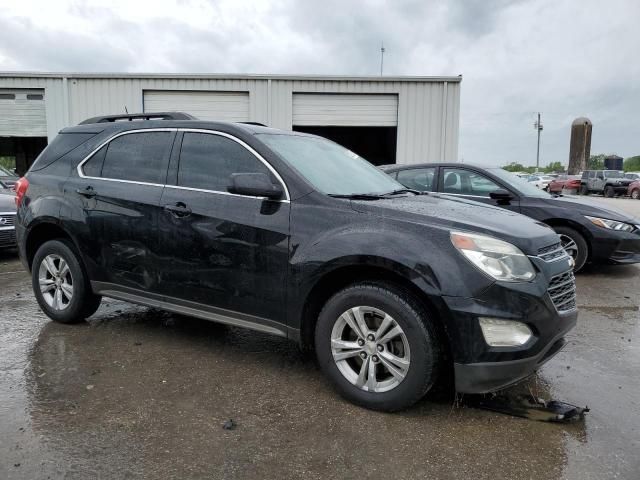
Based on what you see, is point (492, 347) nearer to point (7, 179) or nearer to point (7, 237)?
point (7, 237)

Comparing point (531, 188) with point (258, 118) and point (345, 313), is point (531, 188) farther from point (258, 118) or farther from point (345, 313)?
point (258, 118)

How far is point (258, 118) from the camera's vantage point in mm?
15719

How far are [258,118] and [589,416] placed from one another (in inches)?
546

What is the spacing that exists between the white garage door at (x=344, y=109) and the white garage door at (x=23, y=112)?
7.55 metres

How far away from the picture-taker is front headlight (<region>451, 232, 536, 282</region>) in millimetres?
2848

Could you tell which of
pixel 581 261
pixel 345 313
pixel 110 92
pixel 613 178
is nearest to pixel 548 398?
pixel 345 313

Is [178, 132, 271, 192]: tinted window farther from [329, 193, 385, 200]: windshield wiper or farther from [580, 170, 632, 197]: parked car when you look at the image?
[580, 170, 632, 197]: parked car

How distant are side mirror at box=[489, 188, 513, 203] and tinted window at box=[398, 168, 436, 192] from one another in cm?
88

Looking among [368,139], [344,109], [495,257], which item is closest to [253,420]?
[495,257]

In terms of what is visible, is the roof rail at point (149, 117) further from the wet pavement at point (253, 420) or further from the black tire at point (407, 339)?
the black tire at point (407, 339)

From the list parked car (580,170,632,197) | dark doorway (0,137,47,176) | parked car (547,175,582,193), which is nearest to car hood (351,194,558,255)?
dark doorway (0,137,47,176)

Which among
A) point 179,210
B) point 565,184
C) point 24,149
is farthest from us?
point 565,184

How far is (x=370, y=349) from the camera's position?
10.1ft

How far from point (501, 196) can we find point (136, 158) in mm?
4686
